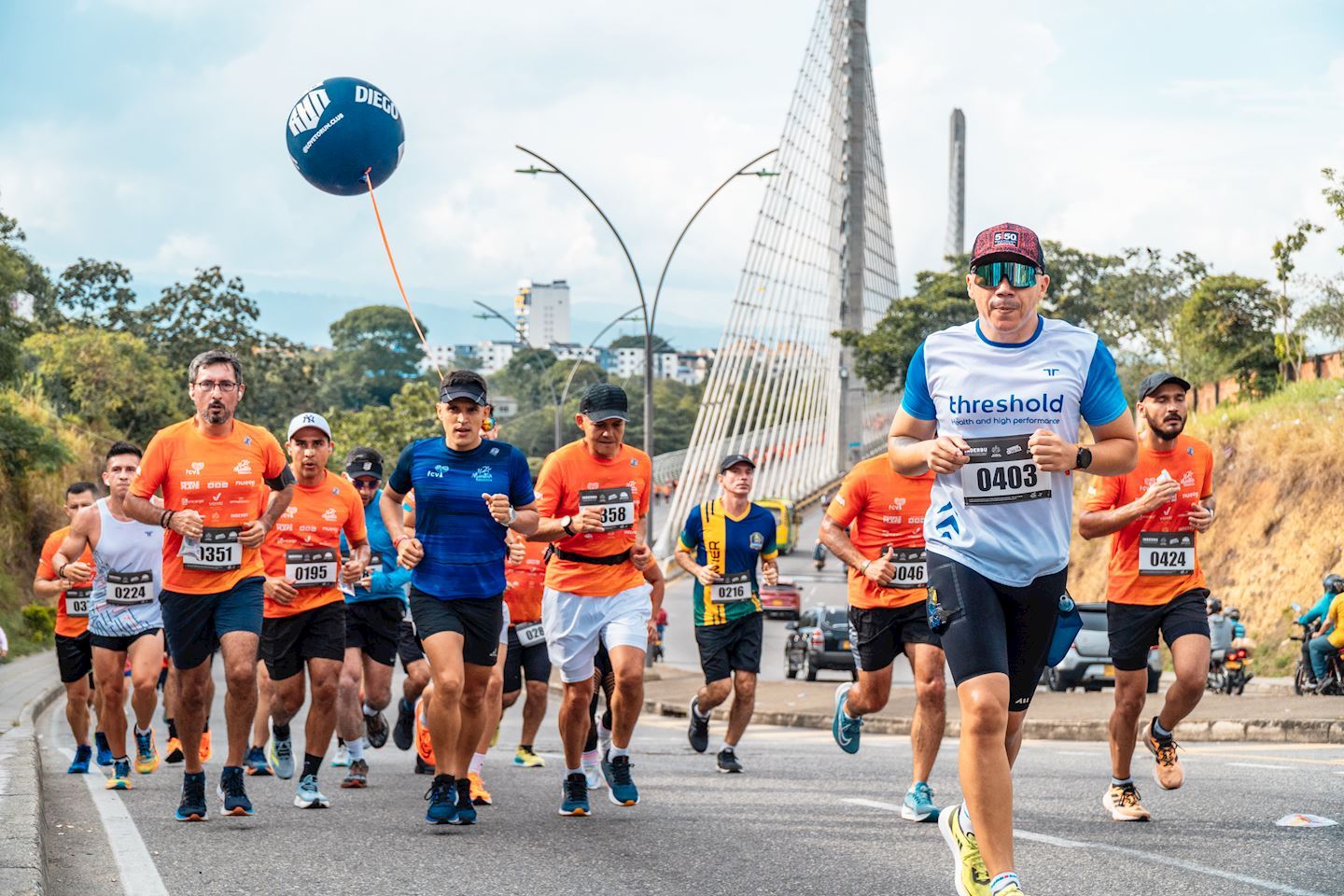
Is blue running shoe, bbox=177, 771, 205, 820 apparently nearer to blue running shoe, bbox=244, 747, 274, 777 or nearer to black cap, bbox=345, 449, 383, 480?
blue running shoe, bbox=244, 747, 274, 777

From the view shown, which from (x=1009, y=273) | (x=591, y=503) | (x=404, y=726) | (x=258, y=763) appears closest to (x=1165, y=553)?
(x=591, y=503)

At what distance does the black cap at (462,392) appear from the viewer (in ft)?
28.9

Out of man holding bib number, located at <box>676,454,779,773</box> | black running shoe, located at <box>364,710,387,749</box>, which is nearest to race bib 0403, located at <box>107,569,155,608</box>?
black running shoe, located at <box>364,710,387,749</box>

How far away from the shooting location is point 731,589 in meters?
→ 12.2

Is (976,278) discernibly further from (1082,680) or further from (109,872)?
(1082,680)

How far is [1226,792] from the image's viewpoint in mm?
9188

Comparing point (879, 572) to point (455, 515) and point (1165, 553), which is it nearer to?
point (1165, 553)

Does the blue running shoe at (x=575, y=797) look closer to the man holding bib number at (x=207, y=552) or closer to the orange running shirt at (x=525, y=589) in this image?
the man holding bib number at (x=207, y=552)

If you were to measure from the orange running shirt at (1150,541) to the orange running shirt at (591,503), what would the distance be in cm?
245

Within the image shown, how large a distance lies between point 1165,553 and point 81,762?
23.8 feet

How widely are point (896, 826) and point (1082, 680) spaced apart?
1617cm

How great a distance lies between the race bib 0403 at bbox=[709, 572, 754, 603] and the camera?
12.2m

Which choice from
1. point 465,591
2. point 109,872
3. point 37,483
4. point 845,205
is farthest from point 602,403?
point 845,205

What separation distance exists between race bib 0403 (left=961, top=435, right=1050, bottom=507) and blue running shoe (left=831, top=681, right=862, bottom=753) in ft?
16.5
